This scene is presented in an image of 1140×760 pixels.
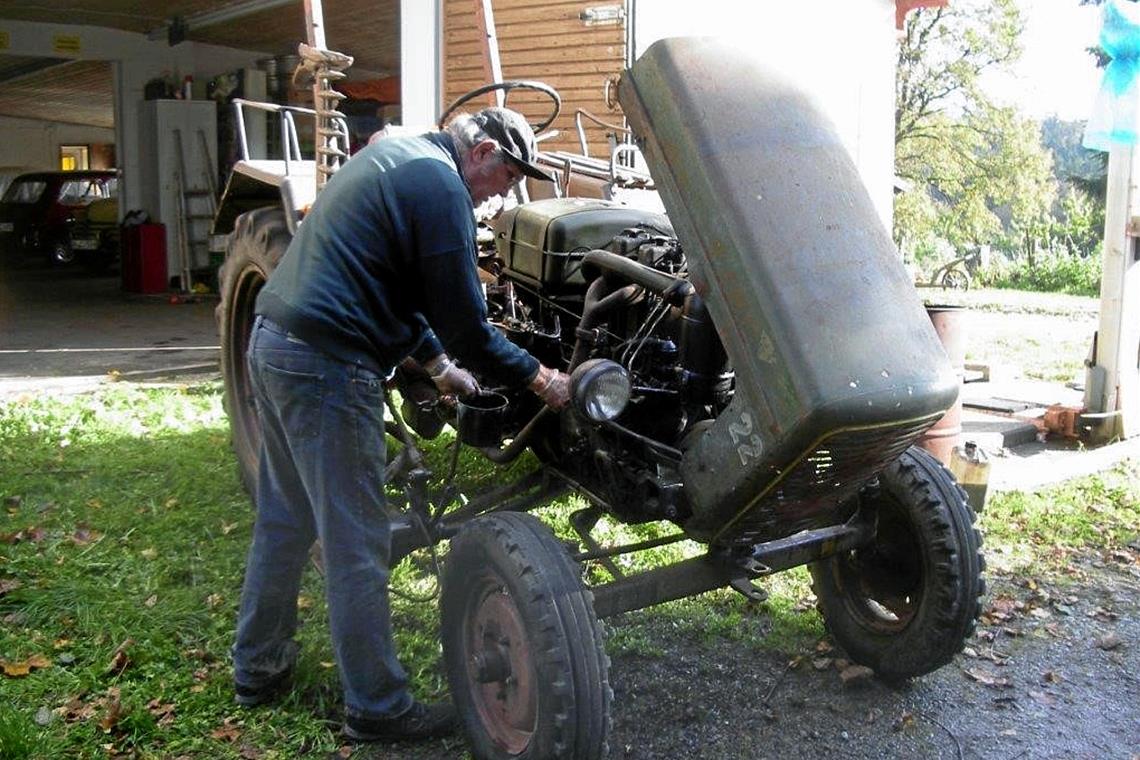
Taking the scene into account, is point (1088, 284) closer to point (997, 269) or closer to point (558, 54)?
point (997, 269)

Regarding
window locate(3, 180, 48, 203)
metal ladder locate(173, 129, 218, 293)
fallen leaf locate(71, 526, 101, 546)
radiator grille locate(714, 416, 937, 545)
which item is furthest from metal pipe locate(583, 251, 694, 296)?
window locate(3, 180, 48, 203)

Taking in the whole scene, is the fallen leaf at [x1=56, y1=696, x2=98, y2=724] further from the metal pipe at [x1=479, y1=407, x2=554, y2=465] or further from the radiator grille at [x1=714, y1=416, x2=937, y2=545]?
the radiator grille at [x1=714, y1=416, x2=937, y2=545]

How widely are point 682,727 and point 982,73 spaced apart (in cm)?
3075

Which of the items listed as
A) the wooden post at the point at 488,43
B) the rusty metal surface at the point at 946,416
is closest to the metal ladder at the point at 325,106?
the wooden post at the point at 488,43

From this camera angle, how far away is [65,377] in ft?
27.5

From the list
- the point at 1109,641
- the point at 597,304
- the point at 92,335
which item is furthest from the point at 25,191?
the point at 1109,641

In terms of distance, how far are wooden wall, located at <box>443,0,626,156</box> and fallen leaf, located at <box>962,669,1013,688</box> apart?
6458 mm

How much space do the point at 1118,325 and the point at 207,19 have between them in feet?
36.4

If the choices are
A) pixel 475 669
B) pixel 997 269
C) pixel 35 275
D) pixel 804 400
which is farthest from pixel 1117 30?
pixel 997 269

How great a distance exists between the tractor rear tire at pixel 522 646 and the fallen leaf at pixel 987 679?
161 centimetres

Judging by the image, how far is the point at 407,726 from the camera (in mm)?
3201

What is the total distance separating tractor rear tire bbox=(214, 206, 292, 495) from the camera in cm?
462

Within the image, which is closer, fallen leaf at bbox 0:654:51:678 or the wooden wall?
fallen leaf at bbox 0:654:51:678

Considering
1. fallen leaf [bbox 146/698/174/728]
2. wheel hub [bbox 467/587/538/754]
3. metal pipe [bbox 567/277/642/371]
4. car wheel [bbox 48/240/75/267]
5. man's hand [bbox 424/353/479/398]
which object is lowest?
fallen leaf [bbox 146/698/174/728]
